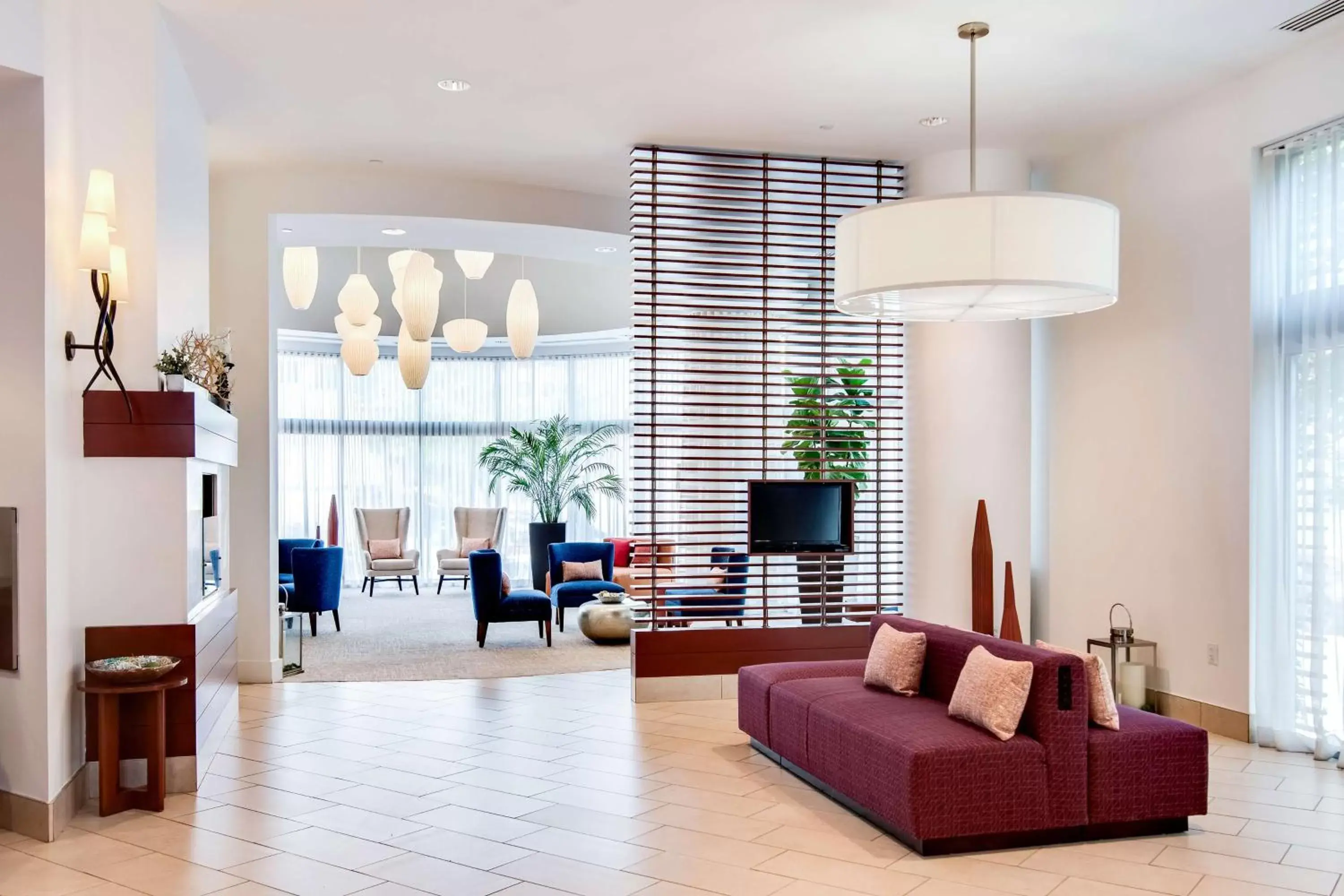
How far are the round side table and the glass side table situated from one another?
5.04 m

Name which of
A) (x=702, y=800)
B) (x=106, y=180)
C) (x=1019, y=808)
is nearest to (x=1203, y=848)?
(x=1019, y=808)

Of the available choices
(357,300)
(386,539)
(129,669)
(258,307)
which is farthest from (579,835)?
(386,539)

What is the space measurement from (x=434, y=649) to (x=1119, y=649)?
5.56 metres

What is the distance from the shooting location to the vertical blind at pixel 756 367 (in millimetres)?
7539

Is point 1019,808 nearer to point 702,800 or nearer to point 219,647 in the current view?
point 702,800

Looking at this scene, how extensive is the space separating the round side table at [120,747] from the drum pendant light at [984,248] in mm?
3442

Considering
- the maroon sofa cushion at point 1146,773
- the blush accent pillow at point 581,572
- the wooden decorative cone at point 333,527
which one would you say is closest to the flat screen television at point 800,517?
the maroon sofa cushion at point 1146,773

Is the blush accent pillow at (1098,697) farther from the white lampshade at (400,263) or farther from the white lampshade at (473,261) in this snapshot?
the white lampshade at (400,263)

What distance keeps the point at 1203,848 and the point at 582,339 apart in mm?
11480

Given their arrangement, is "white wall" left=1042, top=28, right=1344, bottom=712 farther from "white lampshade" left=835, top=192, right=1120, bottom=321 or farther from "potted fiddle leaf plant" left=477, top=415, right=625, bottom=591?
"potted fiddle leaf plant" left=477, top=415, right=625, bottom=591

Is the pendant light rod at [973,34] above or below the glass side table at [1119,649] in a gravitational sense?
above

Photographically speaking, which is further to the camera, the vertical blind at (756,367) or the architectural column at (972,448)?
the vertical blind at (756,367)

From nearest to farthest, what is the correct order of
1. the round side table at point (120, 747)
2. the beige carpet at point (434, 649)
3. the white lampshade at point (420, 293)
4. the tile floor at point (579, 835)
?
the tile floor at point (579, 835) → the round side table at point (120, 747) → the beige carpet at point (434, 649) → the white lampshade at point (420, 293)

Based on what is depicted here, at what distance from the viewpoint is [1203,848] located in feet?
Answer: 14.4
